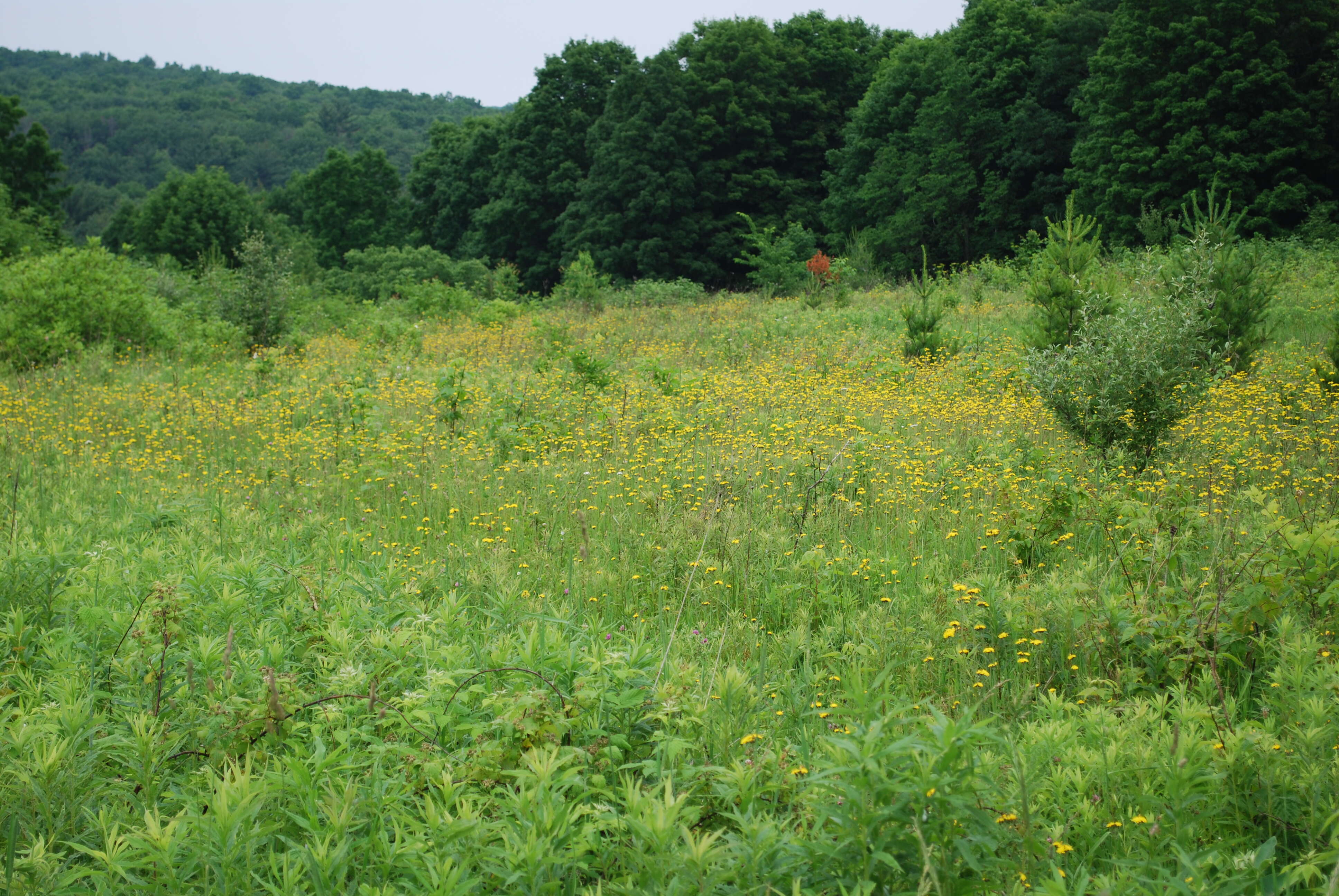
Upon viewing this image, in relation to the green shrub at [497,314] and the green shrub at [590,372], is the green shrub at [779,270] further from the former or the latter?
the green shrub at [590,372]

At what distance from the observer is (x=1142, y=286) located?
10219mm

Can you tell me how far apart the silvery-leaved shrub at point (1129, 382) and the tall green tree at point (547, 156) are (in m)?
35.6

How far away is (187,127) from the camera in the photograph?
8344 cm

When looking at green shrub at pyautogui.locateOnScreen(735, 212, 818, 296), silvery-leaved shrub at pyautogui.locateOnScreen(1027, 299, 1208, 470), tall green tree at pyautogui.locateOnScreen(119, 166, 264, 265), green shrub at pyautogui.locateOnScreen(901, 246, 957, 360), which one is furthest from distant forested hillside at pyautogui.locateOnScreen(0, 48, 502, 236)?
silvery-leaved shrub at pyautogui.locateOnScreen(1027, 299, 1208, 470)

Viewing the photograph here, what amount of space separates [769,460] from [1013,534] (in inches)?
87.8

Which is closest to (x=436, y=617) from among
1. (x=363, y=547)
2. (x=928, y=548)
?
(x=363, y=547)

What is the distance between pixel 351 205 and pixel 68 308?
151 feet

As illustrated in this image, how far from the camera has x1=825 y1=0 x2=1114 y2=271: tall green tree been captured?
31766mm

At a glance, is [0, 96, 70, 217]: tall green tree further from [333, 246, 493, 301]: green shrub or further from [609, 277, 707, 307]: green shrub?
[609, 277, 707, 307]: green shrub

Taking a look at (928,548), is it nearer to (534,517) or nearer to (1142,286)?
(534,517)

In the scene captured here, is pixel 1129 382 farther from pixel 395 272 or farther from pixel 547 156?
pixel 547 156

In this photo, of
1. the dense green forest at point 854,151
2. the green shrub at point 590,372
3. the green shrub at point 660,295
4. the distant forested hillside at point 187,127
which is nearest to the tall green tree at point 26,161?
the dense green forest at point 854,151

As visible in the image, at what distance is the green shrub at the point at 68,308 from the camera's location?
38.3ft

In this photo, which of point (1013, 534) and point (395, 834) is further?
point (1013, 534)
